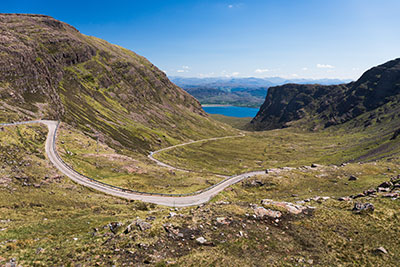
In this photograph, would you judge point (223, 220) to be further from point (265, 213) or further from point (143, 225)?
point (143, 225)

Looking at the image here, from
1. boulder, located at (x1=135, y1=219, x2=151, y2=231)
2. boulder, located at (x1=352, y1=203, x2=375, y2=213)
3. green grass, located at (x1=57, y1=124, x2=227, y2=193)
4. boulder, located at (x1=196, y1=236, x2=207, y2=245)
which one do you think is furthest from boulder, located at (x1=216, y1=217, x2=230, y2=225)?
green grass, located at (x1=57, y1=124, x2=227, y2=193)

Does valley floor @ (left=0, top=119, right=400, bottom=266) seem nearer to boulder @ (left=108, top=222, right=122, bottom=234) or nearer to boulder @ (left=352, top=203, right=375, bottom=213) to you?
boulder @ (left=108, top=222, right=122, bottom=234)

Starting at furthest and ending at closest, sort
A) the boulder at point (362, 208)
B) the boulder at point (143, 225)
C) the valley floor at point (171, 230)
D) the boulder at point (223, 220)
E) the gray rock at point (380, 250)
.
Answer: the boulder at point (362, 208)
the boulder at point (223, 220)
the boulder at point (143, 225)
the gray rock at point (380, 250)
the valley floor at point (171, 230)

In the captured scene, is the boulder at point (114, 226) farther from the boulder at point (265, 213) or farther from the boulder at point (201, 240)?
the boulder at point (265, 213)

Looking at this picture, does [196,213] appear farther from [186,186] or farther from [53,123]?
[53,123]

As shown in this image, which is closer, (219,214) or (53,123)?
(219,214)

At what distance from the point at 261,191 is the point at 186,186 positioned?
28711mm

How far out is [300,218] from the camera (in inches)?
1318

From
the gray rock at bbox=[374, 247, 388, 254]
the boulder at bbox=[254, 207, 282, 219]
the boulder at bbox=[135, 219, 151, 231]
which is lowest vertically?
the boulder at bbox=[254, 207, 282, 219]

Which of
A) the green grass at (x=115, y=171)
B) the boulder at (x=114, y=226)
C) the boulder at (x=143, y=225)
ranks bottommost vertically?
the green grass at (x=115, y=171)

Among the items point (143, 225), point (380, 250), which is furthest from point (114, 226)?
point (380, 250)

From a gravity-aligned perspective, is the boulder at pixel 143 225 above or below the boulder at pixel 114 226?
above

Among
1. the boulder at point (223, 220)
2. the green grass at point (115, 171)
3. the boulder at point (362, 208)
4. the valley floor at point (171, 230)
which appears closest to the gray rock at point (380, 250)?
the valley floor at point (171, 230)

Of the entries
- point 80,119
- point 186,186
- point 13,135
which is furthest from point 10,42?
point 186,186
